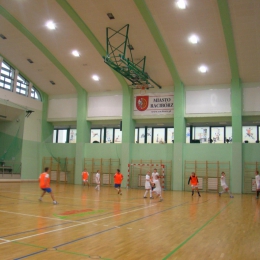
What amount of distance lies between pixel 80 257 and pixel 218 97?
22834mm

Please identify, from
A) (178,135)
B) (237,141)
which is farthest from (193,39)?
(237,141)

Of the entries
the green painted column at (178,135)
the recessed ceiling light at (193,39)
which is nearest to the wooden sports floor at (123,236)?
the recessed ceiling light at (193,39)

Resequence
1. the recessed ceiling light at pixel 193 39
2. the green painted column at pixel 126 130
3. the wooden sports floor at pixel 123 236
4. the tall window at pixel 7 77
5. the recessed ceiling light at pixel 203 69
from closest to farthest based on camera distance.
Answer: the wooden sports floor at pixel 123 236 < the recessed ceiling light at pixel 193 39 < the recessed ceiling light at pixel 203 69 < the tall window at pixel 7 77 < the green painted column at pixel 126 130

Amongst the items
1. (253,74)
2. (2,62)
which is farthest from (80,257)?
(2,62)

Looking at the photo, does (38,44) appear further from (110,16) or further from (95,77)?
(110,16)

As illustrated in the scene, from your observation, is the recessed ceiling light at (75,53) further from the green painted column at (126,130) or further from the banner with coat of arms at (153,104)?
the banner with coat of arms at (153,104)

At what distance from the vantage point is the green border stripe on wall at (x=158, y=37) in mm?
19169

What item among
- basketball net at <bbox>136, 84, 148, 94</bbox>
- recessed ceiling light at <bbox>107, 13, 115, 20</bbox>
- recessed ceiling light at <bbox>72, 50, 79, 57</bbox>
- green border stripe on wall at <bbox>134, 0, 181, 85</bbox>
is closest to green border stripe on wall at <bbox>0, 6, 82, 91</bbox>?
recessed ceiling light at <bbox>72, 50, 79, 57</bbox>

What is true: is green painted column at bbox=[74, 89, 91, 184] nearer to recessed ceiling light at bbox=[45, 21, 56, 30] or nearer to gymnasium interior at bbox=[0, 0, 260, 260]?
gymnasium interior at bbox=[0, 0, 260, 260]

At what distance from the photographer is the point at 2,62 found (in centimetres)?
2762

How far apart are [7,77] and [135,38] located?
523 inches

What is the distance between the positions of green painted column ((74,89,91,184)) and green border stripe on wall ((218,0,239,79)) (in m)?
14.6

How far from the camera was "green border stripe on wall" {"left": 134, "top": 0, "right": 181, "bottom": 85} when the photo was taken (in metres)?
19.2

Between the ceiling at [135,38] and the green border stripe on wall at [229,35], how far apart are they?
1.19 feet
